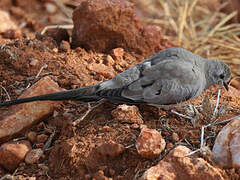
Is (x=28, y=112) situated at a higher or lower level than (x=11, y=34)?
higher

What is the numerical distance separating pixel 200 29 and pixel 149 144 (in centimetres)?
553

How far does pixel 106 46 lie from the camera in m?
4.87

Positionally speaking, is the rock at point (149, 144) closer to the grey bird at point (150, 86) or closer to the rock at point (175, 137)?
the rock at point (175, 137)

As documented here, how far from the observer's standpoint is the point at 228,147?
2.95 m

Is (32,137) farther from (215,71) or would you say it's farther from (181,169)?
(215,71)

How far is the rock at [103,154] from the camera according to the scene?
298 centimetres

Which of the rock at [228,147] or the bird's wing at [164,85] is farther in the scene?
the bird's wing at [164,85]

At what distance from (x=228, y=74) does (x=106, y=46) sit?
176 centimetres

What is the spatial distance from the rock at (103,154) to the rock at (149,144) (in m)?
0.18

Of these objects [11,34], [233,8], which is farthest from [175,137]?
[233,8]

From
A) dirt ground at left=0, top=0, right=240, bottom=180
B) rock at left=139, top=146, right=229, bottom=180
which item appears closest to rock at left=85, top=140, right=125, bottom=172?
dirt ground at left=0, top=0, right=240, bottom=180

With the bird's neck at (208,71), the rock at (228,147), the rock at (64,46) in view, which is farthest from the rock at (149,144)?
the rock at (64,46)

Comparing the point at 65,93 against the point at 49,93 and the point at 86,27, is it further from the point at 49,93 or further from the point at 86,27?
the point at 86,27

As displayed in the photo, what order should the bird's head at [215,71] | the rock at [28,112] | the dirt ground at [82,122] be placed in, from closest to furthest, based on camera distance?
the dirt ground at [82,122]
the rock at [28,112]
the bird's head at [215,71]
